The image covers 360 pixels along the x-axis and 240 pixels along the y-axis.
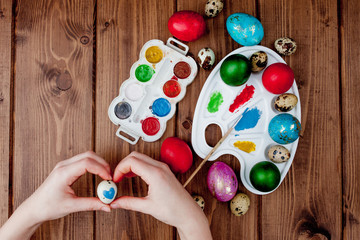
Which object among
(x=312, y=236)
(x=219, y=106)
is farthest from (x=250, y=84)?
(x=312, y=236)

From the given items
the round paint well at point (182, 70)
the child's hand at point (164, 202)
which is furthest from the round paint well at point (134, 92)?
the child's hand at point (164, 202)

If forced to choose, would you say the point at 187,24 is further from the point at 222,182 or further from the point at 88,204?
the point at 88,204

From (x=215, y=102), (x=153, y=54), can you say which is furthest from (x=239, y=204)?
(x=153, y=54)

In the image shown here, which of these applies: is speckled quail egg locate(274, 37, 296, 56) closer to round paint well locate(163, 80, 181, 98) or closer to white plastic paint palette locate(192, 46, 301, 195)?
white plastic paint palette locate(192, 46, 301, 195)

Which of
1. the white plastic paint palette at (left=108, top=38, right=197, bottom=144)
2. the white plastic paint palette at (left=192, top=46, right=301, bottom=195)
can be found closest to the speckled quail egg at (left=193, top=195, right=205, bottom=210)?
the white plastic paint palette at (left=192, top=46, right=301, bottom=195)

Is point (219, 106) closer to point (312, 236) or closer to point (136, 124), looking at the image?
point (136, 124)

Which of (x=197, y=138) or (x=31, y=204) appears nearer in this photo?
(x=31, y=204)
